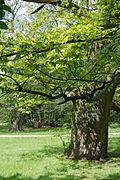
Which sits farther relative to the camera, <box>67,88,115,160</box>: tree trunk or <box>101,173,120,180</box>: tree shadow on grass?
<box>67,88,115,160</box>: tree trunk

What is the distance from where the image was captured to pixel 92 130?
672 centimetres

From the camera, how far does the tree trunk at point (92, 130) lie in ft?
22.0

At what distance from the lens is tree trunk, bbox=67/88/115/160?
670cm

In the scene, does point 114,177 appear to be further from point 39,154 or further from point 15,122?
point 15,122

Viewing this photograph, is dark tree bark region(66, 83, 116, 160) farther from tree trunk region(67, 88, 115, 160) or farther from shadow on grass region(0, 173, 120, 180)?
shadow on grass region(0, 173, 120, 180)

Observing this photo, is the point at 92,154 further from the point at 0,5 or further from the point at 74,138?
the point at 0,5

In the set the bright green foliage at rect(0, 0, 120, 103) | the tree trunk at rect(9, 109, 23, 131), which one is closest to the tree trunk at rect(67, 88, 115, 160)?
the bright green foliage at rect(0, 0, 120, 103)

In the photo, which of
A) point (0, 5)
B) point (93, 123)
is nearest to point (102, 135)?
point (93, 123)

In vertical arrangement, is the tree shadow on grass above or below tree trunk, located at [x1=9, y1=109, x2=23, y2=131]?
above

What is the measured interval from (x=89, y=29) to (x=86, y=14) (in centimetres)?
183

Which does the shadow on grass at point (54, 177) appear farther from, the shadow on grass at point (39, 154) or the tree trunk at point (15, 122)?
the tree trunk at point (15, 122)

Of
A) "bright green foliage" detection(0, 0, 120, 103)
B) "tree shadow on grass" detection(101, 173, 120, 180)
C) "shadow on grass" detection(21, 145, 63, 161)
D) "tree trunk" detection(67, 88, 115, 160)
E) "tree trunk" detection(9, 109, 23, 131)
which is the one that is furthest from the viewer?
"tree trunk" detection(9, 109, 23, 131)

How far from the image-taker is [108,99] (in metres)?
Result: 6.99

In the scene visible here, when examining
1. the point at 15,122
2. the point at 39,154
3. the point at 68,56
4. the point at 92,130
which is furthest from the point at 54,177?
the point at 15,122
